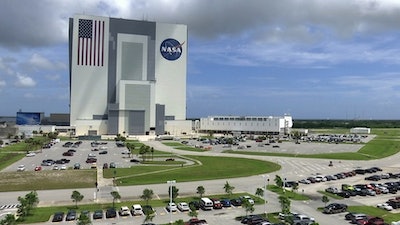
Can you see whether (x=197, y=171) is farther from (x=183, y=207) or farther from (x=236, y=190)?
(x=183, y=207)

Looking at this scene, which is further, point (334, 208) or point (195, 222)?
point (334, 208)

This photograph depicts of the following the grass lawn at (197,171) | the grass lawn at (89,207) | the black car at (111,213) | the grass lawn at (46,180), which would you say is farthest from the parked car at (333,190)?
the grass lawn at (46,180)

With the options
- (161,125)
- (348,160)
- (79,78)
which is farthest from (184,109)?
(348,160)

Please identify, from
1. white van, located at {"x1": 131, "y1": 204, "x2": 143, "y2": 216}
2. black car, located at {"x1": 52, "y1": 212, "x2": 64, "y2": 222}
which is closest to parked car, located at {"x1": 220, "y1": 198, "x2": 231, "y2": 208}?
white van, located at {"x1": 131, "y1": 204, "x2": 143, "y2": 216}

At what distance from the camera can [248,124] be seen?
6412 inches

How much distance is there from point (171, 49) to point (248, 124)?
44854 millimetres

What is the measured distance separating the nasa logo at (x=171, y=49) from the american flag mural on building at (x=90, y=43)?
76.9 ft

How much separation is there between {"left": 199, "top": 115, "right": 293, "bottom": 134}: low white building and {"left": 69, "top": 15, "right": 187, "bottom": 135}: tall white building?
94.2ft

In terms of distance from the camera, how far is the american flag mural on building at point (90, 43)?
445 ft

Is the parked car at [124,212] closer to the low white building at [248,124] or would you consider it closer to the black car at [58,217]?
the black car at [58,217]

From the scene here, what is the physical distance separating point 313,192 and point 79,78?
107943 millimetres

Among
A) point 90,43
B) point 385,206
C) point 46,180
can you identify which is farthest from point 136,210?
point 90,43

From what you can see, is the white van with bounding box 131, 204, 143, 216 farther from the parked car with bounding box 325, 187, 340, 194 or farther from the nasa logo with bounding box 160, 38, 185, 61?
the nasa logo with bounding box 160, 38, 185, 61

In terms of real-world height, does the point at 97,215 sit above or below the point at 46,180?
below
